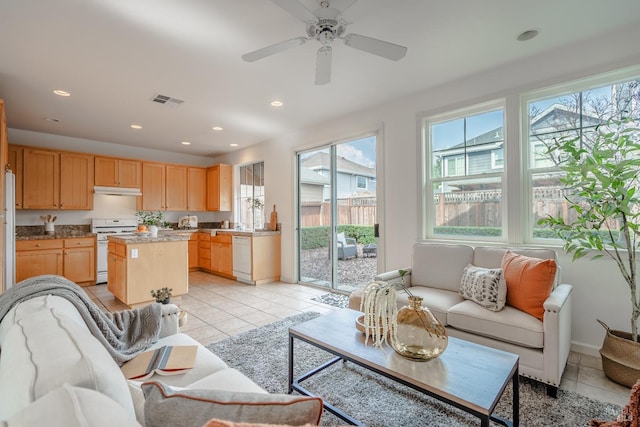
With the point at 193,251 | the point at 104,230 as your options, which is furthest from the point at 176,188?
the point at 104,230

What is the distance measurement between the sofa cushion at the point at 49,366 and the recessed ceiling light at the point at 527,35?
3.33m

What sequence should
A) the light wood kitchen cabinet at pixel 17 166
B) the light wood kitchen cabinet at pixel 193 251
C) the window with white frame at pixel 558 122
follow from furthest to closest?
the light wood kitchen cabinet at pixel 193 251 → the light wood kitchen cabinet at pixel 17 166 → the window with white frame at pixel 558 122

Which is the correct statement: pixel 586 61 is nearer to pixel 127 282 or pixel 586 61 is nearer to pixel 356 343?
pixel 356 343

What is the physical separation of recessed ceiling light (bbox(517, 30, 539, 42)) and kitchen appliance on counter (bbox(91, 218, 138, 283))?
19.1ft

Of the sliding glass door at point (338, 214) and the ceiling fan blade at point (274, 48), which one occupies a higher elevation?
the ceiling fan blade at point (274, 48)

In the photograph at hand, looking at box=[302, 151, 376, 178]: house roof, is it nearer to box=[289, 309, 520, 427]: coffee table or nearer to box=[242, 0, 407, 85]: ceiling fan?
box=[242, 0, 407, 85]: ceiling fan

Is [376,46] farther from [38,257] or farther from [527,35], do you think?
[38,257]

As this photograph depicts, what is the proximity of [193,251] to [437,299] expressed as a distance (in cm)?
553

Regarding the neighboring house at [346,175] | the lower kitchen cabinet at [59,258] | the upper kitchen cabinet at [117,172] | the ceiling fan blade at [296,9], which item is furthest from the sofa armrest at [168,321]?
the upper kitchen cabinet at [117,172]

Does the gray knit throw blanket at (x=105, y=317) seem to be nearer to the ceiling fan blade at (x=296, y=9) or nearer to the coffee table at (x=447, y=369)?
the coffee table at (x=447, y=369)

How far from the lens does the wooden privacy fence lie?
4.29 meters

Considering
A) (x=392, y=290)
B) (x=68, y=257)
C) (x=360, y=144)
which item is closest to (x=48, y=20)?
(x=392, y=290)

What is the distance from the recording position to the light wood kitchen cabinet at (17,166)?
4759 millimetres

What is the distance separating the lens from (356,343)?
1.77 metres
